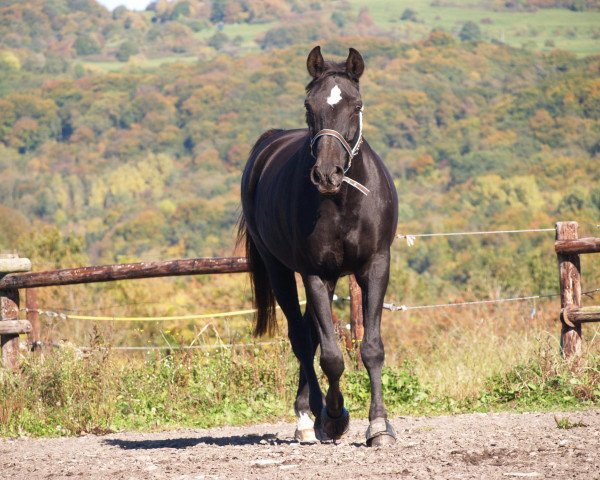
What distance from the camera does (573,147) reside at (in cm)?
13062

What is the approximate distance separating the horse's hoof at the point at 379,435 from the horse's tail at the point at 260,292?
2.46 m

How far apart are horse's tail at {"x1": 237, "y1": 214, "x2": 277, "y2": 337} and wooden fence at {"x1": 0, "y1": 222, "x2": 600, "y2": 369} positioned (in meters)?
0.41

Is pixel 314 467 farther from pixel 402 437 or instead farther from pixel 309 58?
pixel 309 58

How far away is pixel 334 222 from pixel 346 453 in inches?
55.7

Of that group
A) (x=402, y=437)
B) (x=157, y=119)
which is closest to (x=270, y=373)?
(x=402, y=437)

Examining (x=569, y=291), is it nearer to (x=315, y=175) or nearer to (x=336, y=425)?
(x=336, y=425)

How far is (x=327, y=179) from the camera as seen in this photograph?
5.84 m

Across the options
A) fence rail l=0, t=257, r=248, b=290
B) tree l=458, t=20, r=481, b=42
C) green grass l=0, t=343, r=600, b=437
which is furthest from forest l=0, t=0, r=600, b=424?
green grass l=0, t=343, r=600, b=437

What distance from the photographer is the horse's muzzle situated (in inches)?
229

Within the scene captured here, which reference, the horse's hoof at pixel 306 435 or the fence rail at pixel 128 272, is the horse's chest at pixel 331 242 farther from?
the fence rail at pixel 128 272

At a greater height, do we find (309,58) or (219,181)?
(309,58)

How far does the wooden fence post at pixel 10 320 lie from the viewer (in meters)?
9.66

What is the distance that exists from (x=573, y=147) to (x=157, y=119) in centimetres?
6377

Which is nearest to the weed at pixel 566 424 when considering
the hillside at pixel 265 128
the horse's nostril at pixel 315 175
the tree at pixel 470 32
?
the horse's nostril at pixel 315 175
